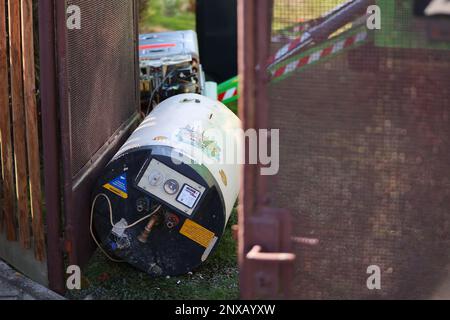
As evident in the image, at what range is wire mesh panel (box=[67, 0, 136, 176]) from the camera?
5.10 metres

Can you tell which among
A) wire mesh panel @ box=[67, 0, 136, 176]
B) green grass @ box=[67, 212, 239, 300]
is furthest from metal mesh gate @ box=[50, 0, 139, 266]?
green grass @ box=[67, 212, 239, 300]

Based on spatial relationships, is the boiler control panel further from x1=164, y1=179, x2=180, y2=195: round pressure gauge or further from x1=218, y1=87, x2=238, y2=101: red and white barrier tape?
x1=218, y1=87, x2=238, y2=101: red and white barrier tape

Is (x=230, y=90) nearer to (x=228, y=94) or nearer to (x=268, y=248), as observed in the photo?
(x=228, y=94)

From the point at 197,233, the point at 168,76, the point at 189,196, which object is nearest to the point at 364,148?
the point at 189,196

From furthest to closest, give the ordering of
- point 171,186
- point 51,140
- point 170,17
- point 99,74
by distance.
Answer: point 170,17
point 99,74
point 171,186
point 51,140

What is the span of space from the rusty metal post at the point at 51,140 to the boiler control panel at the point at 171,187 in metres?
0.59

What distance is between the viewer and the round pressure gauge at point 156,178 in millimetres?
5043

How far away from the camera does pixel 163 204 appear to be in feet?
16.6

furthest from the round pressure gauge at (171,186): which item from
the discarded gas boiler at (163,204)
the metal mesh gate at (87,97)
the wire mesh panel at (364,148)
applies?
the wire mesh panel at (364,148)

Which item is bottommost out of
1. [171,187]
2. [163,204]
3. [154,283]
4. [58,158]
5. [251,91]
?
[154,283]

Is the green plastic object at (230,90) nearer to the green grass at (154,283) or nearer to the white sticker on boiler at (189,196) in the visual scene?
the green grass at (154,283)

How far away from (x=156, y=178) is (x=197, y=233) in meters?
0.47

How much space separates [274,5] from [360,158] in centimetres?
80
